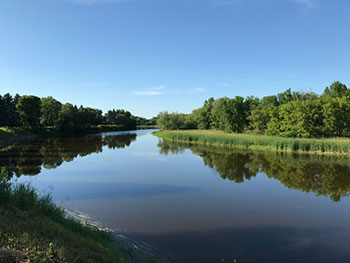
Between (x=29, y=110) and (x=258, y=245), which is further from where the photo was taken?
(x=29, y=110)

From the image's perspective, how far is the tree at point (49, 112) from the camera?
5984cm

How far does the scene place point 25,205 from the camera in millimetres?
5570

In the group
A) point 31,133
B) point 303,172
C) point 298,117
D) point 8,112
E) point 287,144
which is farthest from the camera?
point 8,112

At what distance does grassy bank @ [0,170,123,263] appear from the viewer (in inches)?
145

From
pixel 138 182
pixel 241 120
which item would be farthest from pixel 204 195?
pixel 241 120

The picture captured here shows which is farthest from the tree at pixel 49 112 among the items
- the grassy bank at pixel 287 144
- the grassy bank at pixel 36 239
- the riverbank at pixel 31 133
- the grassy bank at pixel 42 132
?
the grassy bank at pixel 36 239

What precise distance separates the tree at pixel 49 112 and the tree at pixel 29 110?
3.81 feet

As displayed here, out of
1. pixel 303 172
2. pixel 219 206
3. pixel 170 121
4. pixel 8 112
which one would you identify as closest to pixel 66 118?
pixel 8 112

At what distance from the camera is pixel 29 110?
5494 centimetres

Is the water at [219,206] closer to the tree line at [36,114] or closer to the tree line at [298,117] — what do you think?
the tree line at [298,117]

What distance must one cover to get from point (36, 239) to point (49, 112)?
2561 inches

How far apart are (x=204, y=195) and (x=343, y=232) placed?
5787mm

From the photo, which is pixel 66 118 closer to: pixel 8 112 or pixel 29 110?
pixel 29 110

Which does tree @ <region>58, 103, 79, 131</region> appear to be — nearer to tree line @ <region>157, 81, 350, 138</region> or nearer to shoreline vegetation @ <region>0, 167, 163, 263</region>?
tree line @ <region>157, 81, 350, 138</region>
